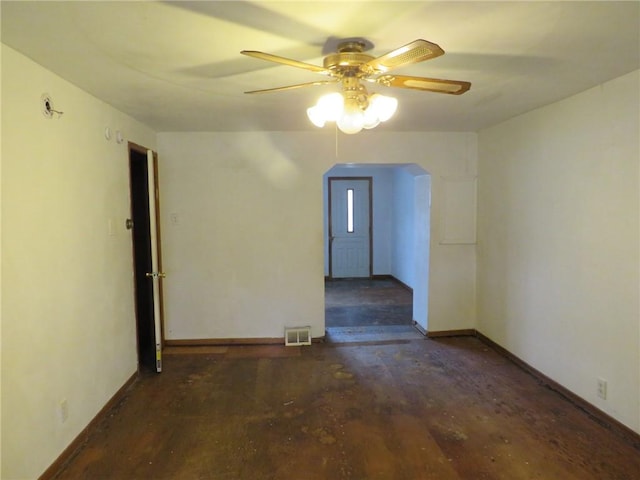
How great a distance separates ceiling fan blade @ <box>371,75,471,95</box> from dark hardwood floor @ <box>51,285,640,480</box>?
6.65 ft

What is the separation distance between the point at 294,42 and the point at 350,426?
7.70ft

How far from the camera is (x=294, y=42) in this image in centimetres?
186

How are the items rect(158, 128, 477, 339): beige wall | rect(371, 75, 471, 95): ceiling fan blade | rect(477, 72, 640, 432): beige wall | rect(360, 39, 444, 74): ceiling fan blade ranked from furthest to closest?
rect(158, 128, 477, 339): beige wall, rect(477, 72, 640, 432): beige wall, rect(371, 75, 471, 95): ceiling fan blade, rect(360, 39, 444, 74): ceiling fan blade

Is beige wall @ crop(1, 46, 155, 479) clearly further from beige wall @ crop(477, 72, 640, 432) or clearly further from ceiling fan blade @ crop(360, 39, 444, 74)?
beige wall @ crop(477, 72, 640, 432)

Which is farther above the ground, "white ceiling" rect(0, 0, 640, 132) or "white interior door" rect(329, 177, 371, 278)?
"white ceiling" rect(0, 0, 640, 132)

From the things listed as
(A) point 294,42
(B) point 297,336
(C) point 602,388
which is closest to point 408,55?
(A) point 294,42

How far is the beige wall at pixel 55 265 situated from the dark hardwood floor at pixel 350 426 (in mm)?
364

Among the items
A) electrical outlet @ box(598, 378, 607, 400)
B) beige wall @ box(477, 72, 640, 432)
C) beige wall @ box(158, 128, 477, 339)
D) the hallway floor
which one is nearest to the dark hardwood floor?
the hallway floor

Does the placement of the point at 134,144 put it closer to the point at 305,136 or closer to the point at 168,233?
the point at 168,233

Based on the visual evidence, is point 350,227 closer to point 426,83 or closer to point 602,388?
point 602,388

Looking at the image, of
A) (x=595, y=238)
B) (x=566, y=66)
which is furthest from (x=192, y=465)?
(x=566, y=66)

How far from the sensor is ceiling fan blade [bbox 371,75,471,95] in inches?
69.7

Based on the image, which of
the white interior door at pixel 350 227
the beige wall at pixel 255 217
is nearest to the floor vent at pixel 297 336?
the beige wall at pixel 255 217

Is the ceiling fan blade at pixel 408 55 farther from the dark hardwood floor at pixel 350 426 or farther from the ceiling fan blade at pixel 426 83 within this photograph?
the dark hardwood floor at pixel 350 426
